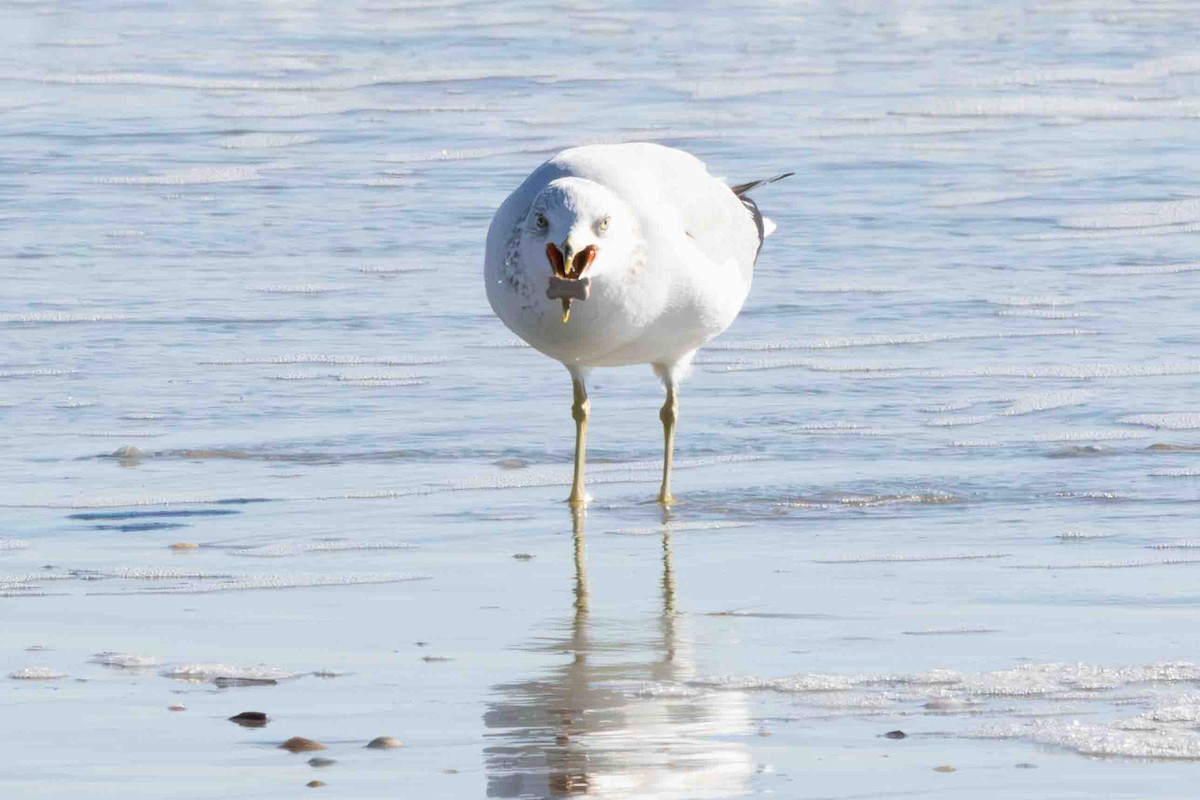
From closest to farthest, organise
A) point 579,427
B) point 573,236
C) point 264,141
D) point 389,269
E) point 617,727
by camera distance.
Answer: point 617,727 → point 573,236 → point 579,427 → point 389,269 → point 264,141

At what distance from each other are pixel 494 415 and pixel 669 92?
10.1 meters

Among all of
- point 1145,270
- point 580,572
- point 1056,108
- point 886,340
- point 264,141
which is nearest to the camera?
point 580,572

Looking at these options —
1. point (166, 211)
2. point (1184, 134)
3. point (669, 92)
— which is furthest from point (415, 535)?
point (669, 92)

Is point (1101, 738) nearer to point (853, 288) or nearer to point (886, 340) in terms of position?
point (886, 340)

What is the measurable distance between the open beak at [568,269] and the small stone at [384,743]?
2112mm

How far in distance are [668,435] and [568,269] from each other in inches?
49.7

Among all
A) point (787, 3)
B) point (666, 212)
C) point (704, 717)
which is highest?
point (787, 3)

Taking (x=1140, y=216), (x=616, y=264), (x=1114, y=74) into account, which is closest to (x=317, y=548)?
(x=616, y=264)

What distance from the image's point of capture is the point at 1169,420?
768cm

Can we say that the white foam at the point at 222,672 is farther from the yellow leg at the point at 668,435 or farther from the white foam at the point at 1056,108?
the white foam at the point at 1056,108

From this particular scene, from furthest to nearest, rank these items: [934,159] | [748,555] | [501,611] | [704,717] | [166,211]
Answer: [934,159] < [166,211] < [748,555] < [501,611] < [704,717]

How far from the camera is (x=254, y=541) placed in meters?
6.25

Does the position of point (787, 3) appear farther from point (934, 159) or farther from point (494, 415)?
point (494, 415)

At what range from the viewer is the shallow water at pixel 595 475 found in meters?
4.34
